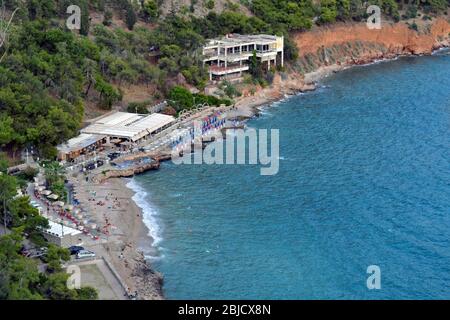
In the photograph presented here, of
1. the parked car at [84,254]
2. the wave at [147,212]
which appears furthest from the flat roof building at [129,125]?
the parked car at [84,254]

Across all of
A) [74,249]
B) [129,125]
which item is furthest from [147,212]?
[129,125]

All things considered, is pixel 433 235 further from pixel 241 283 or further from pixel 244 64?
pixel 244 64

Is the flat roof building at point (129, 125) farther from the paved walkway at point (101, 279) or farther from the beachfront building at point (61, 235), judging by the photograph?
the paved walkway at point (101, 279)

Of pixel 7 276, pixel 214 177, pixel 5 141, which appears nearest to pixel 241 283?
pixel 7 276

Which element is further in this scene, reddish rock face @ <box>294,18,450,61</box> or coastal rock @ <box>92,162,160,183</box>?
reddish rock face @ <box>294,18,450,61</box>

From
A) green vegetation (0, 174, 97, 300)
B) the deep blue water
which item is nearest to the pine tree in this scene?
the deep blue water

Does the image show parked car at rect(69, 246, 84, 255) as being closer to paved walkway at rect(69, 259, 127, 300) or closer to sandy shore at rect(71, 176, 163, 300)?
sandy shore at rect(71, 176, 163, 300)
